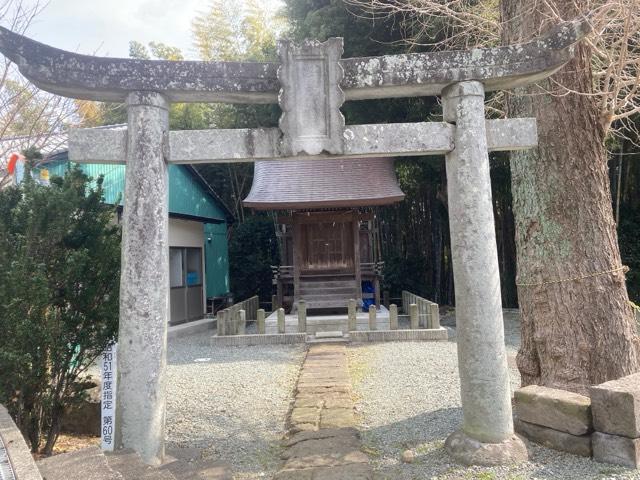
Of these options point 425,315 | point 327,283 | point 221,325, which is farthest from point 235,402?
point 327,283

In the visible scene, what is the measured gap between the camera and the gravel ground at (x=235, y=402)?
4.16 meters

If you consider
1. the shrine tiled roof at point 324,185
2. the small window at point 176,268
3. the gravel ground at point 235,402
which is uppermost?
the shrine tiled roof at point 324,185

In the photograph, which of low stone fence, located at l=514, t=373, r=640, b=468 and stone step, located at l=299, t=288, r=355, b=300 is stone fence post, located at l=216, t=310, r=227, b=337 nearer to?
stone step, located at l=299, t=288, r=355, b=300

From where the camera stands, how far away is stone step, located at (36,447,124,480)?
2.50 meters

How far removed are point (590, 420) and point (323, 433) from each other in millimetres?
2151

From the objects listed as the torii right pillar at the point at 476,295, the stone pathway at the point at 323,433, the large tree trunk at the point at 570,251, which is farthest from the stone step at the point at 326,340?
the torii right pillar at the point at 476,295

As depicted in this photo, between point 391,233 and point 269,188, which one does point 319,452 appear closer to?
point 269,188

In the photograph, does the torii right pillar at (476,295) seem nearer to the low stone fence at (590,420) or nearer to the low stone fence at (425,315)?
the low stone fence at (590,420)

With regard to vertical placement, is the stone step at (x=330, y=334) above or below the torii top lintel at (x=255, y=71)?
below

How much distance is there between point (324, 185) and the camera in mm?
11938

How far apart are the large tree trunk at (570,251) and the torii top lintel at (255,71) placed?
804 millimetres

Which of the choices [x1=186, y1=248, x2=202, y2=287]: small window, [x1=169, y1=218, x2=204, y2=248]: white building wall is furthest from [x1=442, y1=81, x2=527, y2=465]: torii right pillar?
[x1=186, y1=248, x2=202, y2=287]: small window

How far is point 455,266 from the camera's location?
3.65 meters

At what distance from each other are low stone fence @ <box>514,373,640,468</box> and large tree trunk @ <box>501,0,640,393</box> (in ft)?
A: 1.54
